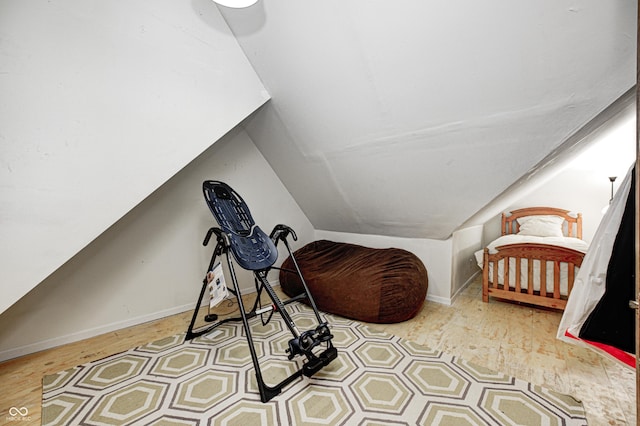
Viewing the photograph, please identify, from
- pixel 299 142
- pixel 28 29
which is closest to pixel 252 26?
pixel 299 142

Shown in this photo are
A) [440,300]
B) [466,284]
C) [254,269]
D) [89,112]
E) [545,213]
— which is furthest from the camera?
[545,213]

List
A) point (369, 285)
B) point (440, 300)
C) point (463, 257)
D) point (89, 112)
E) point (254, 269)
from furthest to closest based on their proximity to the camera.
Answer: point (463, 257) < point (440, 300) < point (369, 285) < point (254, 269) < point (89, 112)

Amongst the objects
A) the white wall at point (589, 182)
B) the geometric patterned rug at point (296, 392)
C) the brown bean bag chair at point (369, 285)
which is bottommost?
the geometric patterned rug at point (296, 392)

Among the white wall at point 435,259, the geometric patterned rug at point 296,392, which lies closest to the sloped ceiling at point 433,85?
the white wall at point 435,259

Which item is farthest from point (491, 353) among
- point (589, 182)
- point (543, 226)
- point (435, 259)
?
point (589, 182)

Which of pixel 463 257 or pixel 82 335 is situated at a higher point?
pixel 463 257

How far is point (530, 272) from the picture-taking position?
268 centimetres

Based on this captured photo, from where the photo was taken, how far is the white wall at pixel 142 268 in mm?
2092

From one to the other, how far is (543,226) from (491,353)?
8.76 ft

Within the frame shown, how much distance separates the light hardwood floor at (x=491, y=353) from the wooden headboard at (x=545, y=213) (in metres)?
1.93

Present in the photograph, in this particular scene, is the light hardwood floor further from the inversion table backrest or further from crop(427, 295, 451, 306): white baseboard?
the inversion table backrest

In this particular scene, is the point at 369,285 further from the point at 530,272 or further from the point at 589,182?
the point at 589,182

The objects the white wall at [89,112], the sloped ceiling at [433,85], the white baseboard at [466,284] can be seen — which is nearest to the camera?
the sloped ceiling at [433,85]

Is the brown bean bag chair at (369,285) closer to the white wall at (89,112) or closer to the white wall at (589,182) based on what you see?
the white wall at (89,112)
